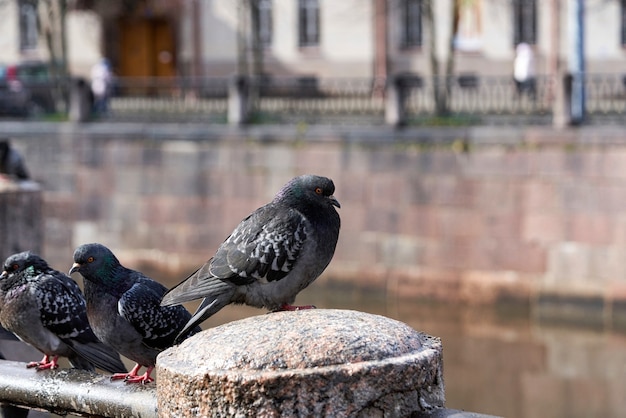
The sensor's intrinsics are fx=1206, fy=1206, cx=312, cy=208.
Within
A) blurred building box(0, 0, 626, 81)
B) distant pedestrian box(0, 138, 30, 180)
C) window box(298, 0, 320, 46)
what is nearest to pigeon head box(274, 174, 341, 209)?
distant pedestrian box(0, 138, 30, 180)

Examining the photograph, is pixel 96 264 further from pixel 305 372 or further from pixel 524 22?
pixel 524 22

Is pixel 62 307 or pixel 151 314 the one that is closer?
pixel 151 314

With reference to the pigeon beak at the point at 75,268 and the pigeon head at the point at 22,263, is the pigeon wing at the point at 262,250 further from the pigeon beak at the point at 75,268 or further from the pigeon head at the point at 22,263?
the pigeon head at the point at 22,263

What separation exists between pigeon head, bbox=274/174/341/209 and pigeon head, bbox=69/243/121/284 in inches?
24.6

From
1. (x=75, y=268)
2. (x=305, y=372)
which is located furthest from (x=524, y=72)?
(x=305, y=372)

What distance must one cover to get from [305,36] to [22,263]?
2606 centimetres

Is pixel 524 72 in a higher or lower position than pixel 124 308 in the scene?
higher

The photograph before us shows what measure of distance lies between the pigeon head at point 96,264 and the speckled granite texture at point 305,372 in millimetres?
1242

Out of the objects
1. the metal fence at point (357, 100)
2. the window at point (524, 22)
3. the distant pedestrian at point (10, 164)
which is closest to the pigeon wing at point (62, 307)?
the distant pedestrian at point (10, 164)

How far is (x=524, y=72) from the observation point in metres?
22.9

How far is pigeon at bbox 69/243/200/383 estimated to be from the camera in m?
3.99

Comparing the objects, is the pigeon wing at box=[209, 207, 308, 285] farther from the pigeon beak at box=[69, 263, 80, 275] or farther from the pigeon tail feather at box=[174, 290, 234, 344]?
the pigeon beak at box=[69, 263, 80, 275]

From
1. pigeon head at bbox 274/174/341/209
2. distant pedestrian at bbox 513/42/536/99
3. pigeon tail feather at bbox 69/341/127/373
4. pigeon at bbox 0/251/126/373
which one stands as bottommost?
pigeon tail feather at bbox 69/341/127/373

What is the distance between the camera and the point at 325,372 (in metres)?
2.68
